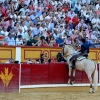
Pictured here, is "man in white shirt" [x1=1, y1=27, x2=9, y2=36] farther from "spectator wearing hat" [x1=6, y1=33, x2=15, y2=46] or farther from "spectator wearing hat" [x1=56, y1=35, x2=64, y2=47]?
"spectator wearing hat" [x1=56, y1=35, x2=64, y2=47]

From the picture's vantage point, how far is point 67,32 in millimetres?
13531

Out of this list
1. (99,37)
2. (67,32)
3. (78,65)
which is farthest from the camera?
(99,37)

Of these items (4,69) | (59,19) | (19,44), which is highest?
(59,19)

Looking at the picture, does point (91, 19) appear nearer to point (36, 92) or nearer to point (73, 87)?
point (73, 87)

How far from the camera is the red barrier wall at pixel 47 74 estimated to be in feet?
36.7

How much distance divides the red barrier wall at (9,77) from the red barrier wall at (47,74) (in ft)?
0.99

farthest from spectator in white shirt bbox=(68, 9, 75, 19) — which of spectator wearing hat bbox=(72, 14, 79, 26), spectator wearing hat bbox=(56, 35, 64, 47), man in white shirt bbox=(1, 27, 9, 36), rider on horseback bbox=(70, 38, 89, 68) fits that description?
man in white shirt bbox=(1, 27, 9, 36)

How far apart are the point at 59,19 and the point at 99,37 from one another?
1910mm

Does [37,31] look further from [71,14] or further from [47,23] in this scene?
[71,14]

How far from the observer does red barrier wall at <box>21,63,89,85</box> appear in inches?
440

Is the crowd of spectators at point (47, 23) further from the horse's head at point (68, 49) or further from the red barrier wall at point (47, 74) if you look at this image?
the red barrier wall at point (47, 74)

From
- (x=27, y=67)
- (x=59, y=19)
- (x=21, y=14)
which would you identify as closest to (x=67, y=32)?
(x=59, y=19)

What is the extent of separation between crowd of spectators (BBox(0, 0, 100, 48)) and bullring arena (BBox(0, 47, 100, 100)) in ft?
1.95

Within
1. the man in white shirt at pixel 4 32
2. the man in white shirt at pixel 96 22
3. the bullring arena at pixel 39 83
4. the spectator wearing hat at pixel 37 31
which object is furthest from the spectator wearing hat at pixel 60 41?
the man in white shirt at pixel 96 22
